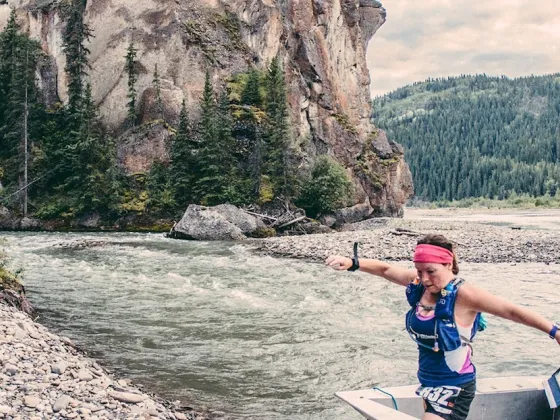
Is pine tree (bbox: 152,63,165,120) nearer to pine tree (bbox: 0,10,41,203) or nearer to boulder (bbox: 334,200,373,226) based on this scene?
pine tree (bbox: 0,10,41,203)

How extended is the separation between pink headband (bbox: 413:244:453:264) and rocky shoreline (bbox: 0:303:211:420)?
4.74m

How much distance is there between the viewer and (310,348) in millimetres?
13258

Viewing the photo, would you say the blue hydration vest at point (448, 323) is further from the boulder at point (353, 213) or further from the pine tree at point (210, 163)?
the boulder at point (353, 213)

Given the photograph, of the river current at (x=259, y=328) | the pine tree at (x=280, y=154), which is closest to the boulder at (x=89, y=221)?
the pine tree at (x=280, y=154)

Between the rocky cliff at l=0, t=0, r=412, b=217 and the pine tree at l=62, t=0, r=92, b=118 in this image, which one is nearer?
the pine tree at l=62, t=0, r=92, b=118

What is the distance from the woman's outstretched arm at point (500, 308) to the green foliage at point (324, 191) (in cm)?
4994

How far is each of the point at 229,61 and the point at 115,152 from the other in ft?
55.3

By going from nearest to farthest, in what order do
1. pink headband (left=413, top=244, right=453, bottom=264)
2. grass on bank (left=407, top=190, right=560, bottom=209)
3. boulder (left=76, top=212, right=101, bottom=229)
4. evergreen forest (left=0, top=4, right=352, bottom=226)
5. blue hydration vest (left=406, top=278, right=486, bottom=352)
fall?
blue hydration vest (left=406, top=278, right=486, bottom=352)
pink headband (left=413, top=244, right=453, bottom=264)
boulder (left=76, top=212, right=101, bottom=229)
evergreen forest (left=0, top=4, right=352, bottom=226)
grass on bank (left=407, top=190, right=560, bottom=209)

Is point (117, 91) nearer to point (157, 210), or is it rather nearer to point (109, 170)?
point (109, 170)

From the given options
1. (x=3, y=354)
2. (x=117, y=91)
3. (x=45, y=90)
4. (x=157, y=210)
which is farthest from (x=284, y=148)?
(x=3, y=354)

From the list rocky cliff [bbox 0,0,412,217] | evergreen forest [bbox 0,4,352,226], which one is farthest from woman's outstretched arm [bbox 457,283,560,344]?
rocky cliff [bbox 0,0,412,217]

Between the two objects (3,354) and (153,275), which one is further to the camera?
(153,275)

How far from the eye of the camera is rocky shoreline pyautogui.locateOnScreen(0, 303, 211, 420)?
7.35 meters

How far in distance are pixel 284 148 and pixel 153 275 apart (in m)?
31.4
